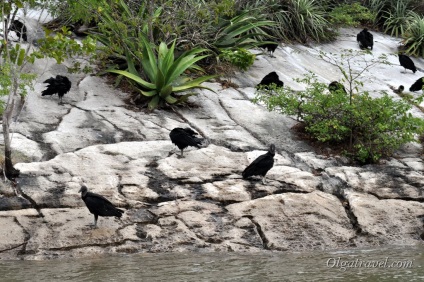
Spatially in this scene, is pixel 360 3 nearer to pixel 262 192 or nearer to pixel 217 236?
pixel 262 192

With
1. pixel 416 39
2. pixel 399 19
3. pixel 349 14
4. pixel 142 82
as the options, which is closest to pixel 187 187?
pixel 142 82

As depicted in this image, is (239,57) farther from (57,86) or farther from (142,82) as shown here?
(57,86)

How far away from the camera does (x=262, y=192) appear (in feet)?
34.7

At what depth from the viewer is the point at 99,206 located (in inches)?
360

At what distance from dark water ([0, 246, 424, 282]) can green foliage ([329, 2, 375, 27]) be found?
422 inches

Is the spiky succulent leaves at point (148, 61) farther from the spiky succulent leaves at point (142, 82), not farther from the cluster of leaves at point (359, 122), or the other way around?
the cluster of leaves at point (359, 122)

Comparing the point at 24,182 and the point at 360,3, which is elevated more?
the point at 360,3

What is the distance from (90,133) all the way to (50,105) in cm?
147

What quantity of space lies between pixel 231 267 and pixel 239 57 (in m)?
7.58

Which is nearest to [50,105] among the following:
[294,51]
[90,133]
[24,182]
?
[90,133]

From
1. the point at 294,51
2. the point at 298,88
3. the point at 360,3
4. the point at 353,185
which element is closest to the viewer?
the point at 353,185

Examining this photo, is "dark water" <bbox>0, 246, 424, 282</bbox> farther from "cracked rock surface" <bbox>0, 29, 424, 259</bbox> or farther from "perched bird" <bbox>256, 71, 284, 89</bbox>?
"perched bird" <bbox>256, 71, 284, 89</bbox>

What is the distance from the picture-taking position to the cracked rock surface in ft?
30.7

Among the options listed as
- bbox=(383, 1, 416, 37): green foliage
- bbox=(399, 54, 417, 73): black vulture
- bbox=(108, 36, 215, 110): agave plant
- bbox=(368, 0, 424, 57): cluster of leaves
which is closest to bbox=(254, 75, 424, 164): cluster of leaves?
bbox=(108, 36, 215, 110): agave plant
